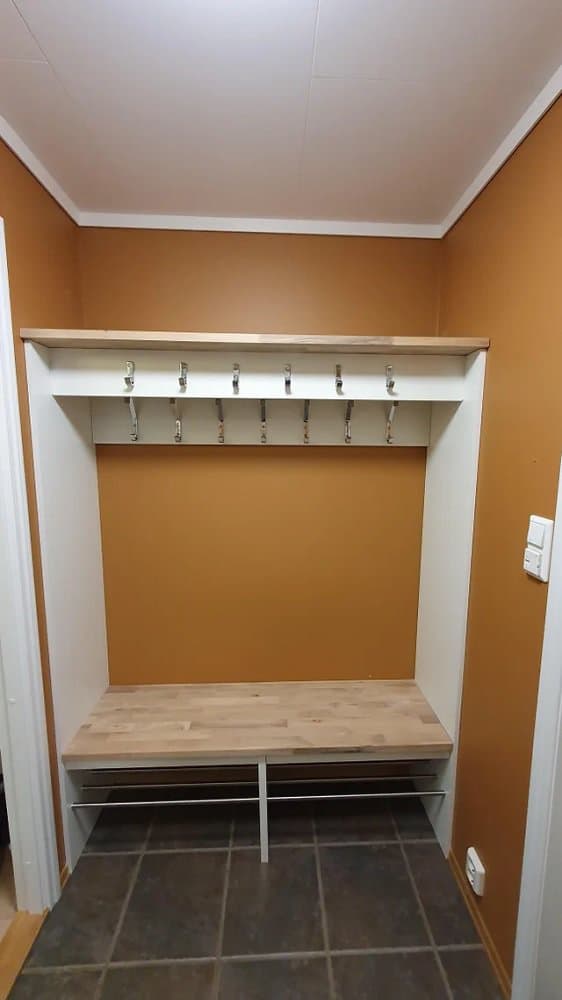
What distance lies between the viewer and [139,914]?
1.41 metres

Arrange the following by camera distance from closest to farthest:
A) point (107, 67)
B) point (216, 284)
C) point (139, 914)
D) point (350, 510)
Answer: point (107, 67) < point (139, 914) < point (216, 284) < point (350, 510)

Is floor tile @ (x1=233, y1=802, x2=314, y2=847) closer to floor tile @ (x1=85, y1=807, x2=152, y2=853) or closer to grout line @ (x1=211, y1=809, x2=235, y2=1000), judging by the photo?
grout line @ (x1=211, y1=809, x2=235, y2=1000)

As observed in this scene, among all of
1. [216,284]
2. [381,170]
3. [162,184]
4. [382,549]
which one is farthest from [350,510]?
[162,184]

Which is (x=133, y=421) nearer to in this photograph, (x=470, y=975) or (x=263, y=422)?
(x=263, y=422)

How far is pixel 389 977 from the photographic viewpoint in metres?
1.24

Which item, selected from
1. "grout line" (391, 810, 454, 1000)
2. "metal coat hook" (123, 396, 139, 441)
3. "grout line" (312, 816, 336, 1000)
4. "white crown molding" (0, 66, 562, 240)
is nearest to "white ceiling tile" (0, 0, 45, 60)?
"white crown molding" (0, 66, 562, 240)

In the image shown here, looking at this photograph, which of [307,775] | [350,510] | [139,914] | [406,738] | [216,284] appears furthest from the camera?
[307,775]

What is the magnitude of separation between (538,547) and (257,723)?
1224 millimetres

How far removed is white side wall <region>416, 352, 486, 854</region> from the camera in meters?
1.44

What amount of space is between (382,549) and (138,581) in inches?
43.7

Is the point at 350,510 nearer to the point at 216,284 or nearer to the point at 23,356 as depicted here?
the point at 216,284

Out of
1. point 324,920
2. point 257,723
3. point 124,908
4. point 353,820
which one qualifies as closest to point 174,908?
point 124,908

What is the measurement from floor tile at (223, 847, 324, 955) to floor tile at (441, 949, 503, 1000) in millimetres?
397

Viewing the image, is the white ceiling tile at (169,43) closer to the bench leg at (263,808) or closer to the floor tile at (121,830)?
the bench leg at (263,808)
